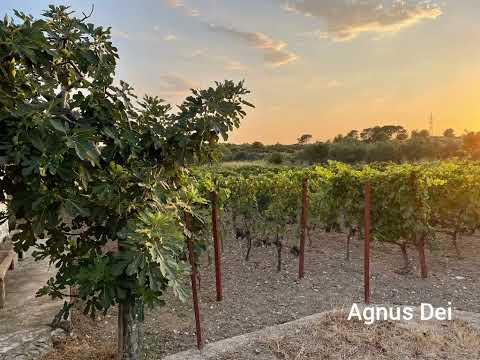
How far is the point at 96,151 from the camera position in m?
2.56

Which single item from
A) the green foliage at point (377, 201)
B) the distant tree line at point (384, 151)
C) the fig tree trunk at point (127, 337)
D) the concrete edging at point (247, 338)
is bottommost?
the concrete edging at point (247, 338)

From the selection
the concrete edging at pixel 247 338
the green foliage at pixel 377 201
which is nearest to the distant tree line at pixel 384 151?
A: the green foliage at pixel 377 201

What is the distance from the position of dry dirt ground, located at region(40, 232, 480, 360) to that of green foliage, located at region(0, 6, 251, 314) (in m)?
1.53

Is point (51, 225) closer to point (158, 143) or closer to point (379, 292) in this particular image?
point (158, 143)

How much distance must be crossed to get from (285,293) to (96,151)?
4125 mm

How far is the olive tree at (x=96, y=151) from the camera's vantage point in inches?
103

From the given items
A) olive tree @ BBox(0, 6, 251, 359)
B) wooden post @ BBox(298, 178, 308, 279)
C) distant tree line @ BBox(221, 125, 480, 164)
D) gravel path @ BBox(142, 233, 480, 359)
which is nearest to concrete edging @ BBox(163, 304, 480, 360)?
gravel path @ BBox(142, 233, 480, 359)

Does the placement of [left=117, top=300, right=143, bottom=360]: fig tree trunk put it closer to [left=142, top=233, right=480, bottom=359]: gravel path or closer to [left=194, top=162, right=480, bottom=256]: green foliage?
[left=142, top=233, right=480, bottom=359]: gravel path

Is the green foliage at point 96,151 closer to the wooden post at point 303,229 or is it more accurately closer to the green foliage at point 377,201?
the wooden post at point 303,229

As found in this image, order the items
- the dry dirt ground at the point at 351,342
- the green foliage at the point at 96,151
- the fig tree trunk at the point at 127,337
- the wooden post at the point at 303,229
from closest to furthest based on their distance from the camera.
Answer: the green foliage at the point at 96,151 < the fig tree trunk at the point at 127,337 < the dry dirt ground at the point at 351,342 < the wooden post at the point at 303,229

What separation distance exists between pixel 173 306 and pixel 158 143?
306cm

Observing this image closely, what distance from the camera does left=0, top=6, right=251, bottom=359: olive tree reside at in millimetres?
2609

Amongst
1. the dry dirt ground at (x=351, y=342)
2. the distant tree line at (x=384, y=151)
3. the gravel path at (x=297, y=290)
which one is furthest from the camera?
the distant tree line at (x=384, y=151)

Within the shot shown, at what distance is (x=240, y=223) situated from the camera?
936 cm
